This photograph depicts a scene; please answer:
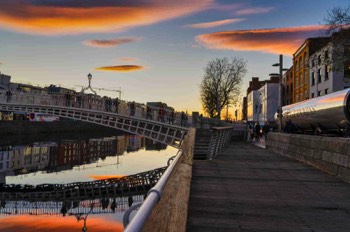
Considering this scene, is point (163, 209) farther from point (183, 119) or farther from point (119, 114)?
point (119, 114)

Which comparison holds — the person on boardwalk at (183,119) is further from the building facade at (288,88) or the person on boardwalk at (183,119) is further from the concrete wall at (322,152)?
the building facade at (288,88)

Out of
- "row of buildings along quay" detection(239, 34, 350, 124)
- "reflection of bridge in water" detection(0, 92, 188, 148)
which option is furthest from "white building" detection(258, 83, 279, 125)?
"reflection of bridge in water" detection(0, 92, 188, 148)

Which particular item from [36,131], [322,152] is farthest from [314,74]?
[36,131]

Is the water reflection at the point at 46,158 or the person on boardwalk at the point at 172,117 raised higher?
the person on boardwalk at the point at 172,117

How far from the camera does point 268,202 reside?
21.6ft

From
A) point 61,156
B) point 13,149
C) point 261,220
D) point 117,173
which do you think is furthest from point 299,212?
point 13,149

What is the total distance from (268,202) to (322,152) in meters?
5.00

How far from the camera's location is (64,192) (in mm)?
27625

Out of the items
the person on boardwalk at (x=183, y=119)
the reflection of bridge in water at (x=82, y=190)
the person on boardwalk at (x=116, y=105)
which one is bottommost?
the reflection of bridge in water at (x=82, y=190)

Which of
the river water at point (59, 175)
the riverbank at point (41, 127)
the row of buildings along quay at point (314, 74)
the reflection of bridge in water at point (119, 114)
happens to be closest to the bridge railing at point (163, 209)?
the river water at point (59, 175)

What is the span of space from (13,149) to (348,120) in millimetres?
39218

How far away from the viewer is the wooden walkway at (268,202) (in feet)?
16.8

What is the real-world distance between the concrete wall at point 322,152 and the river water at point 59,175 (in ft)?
34.8

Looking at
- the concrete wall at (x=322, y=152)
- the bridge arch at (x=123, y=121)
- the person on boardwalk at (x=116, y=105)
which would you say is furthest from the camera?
the person on boardwalk at (x=116, y=105)
